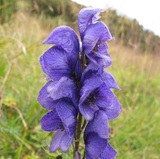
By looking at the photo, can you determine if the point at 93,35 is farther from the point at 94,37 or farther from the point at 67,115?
the point at 67,115

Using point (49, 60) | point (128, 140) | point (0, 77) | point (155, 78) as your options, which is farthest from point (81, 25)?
Result: point (155, 78)

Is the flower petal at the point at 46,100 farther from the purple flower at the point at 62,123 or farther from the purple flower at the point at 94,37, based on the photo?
the purple flower at the point at 94,37

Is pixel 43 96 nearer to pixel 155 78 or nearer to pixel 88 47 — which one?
pixel 88 47

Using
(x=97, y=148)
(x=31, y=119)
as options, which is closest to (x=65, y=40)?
(x=97, y=148)

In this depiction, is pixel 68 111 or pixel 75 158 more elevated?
pixel 68 111

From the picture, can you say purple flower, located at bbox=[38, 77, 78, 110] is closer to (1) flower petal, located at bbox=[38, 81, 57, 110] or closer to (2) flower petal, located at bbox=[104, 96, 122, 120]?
(1) flower petal, located at bbox=[38, 81, 57, 110]

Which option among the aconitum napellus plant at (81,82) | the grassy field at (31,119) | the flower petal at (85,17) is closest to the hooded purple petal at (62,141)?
the aconitum napellus plant at (81,82)
